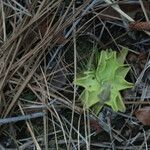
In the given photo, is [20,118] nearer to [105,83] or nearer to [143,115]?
[105,83]

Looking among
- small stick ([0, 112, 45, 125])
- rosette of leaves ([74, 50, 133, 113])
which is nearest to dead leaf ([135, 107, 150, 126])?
rosette of leaves ([74, 50, 133, 113])

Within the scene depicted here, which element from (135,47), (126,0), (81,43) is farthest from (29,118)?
(126,0)

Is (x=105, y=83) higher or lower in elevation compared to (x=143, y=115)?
higher

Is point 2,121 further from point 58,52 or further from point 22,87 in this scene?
point 58,52

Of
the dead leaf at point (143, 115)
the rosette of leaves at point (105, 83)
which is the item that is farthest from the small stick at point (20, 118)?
the dead leaf at point (143, 115)

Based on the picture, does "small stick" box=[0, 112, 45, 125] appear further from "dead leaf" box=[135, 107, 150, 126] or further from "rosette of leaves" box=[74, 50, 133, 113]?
"dead leaf" box=[135, 107, 150, 126]

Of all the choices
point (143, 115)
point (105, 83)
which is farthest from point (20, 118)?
point (143, 115)

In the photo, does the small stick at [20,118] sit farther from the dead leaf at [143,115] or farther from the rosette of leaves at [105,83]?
the dead leaf at [143,115]
